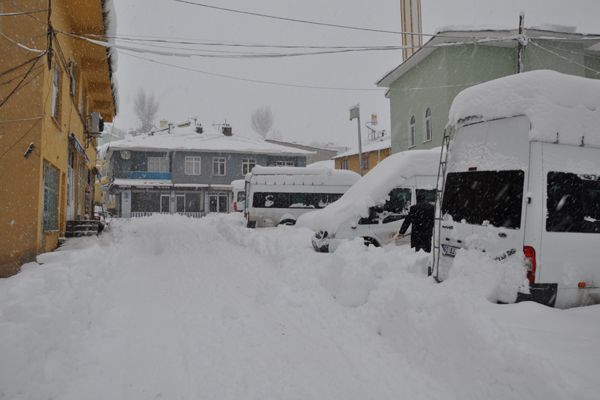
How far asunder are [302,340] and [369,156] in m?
35.6

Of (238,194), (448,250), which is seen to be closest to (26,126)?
(448,250)

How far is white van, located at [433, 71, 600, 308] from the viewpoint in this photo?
446 cm

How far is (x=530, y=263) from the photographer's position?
4438mm

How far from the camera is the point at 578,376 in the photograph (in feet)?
9.45

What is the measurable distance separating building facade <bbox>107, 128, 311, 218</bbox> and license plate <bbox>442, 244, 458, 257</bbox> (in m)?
31.7

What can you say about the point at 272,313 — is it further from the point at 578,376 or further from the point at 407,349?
the point at 578,376

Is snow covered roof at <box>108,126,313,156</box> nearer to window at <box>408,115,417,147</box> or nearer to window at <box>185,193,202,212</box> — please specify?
window at <box>185,193,202,212</box>

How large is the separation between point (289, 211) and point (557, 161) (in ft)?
43.9

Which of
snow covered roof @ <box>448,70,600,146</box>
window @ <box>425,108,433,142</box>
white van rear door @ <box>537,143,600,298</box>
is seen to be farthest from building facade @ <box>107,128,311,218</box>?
white van rear door @ <box>537,143,600,298</box>

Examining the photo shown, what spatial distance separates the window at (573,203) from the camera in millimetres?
4523

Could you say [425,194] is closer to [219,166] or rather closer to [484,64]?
→ [484,64]

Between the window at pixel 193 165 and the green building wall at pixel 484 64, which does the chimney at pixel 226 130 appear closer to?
the window at pixel 193 165

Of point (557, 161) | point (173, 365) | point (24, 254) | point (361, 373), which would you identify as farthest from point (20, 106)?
point (557, 161)

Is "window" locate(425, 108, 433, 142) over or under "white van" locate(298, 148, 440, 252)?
over
